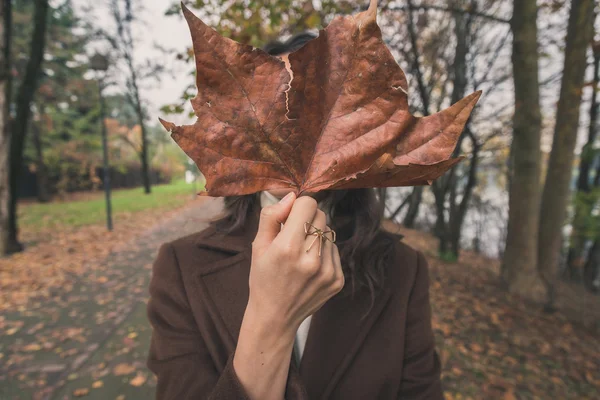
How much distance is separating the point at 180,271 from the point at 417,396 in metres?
1.17

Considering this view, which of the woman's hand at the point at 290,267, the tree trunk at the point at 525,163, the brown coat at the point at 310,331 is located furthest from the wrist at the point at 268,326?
the tree trunk at the point at 525,163

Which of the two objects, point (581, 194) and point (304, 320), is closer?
point (304, 320)

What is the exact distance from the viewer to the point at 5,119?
224 inches

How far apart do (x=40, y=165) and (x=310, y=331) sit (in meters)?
19.2

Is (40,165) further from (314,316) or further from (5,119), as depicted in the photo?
(314,316)

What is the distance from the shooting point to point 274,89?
624 mm

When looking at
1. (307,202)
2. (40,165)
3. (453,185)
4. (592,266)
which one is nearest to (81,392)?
(307,202)

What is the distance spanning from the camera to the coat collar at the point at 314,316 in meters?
1.25

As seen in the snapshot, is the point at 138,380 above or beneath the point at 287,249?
beneath

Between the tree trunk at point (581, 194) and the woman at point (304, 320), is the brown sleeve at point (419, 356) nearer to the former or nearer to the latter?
the woman at point (304, 320)

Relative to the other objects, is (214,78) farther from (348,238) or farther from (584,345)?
(584,345)

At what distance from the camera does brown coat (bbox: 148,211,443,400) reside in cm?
123

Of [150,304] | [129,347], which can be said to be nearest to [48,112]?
[129,347]

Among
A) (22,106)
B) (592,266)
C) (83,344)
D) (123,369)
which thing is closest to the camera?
(123,369)
